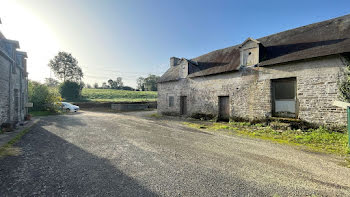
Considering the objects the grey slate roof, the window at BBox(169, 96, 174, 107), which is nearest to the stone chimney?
the window at BBox(169, 96, 174, 107)

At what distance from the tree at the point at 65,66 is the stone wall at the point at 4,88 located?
41.5 meters

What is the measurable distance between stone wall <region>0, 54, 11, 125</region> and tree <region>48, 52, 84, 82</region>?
41506 millimetres

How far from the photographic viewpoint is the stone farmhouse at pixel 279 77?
757 cm

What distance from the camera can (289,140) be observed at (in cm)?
675

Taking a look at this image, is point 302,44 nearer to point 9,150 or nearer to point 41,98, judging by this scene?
point 9,150

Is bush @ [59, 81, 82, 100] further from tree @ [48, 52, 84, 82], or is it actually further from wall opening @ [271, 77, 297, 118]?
wall opening @ [271, 77, 297, 118]

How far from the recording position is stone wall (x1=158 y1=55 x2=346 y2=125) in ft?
24.5

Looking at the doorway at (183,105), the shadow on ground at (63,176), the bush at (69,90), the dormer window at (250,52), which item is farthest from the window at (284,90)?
the bush at (69,90)

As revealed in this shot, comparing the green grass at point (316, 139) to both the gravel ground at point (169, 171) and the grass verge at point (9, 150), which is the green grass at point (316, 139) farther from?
the grass verge at point (9, 150)

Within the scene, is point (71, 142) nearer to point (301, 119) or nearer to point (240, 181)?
point (240, 181)

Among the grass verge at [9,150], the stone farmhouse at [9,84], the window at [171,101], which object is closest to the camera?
the grass verge at [9,150]

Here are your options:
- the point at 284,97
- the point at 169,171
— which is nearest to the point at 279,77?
the point at 284,97

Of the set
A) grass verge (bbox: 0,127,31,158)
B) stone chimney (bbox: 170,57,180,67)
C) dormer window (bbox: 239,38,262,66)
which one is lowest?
grass verge (bbox: 0,127,31,158)

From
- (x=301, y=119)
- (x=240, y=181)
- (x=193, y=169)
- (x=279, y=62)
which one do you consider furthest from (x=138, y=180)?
(x=279, y=62)
